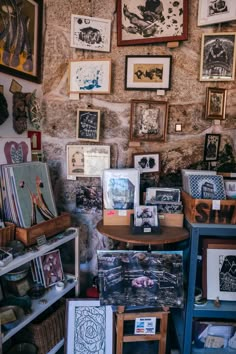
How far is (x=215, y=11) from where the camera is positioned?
5.36 ft

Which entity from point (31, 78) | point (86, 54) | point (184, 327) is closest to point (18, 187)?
point (31, 78)

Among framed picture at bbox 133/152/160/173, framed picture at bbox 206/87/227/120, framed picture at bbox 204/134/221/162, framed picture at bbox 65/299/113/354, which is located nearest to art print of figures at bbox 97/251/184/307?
framed picture at bbox 65/299/113/354

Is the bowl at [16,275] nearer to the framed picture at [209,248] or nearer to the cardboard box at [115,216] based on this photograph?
the cardboard box at [115,216]

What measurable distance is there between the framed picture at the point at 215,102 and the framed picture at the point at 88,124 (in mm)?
718

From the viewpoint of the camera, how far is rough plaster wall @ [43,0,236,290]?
172 cm

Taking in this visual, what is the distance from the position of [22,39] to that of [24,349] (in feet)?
5.78

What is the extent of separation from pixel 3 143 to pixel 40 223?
1.58 feet

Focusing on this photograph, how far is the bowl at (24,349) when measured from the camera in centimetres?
144

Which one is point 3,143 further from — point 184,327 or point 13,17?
point 184,327

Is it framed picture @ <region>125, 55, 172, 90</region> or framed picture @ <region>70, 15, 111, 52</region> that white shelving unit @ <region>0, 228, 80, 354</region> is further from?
framed picture @ <region>70, 15, 111, 52</region>

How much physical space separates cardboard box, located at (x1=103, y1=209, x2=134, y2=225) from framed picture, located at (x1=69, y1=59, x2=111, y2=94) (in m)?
0.78

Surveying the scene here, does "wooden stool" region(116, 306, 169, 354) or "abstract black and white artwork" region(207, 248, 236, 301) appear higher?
"abstract black and white artwork" region(207, 248, 236, 301)

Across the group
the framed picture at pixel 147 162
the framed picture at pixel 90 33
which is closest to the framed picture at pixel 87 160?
the framed picture at pixel 147 162

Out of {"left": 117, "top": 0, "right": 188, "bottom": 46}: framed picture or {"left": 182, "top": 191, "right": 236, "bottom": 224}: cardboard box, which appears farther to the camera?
{"left": 117, "top": 0, "right": 188, "bottom": 46}: framed picture
